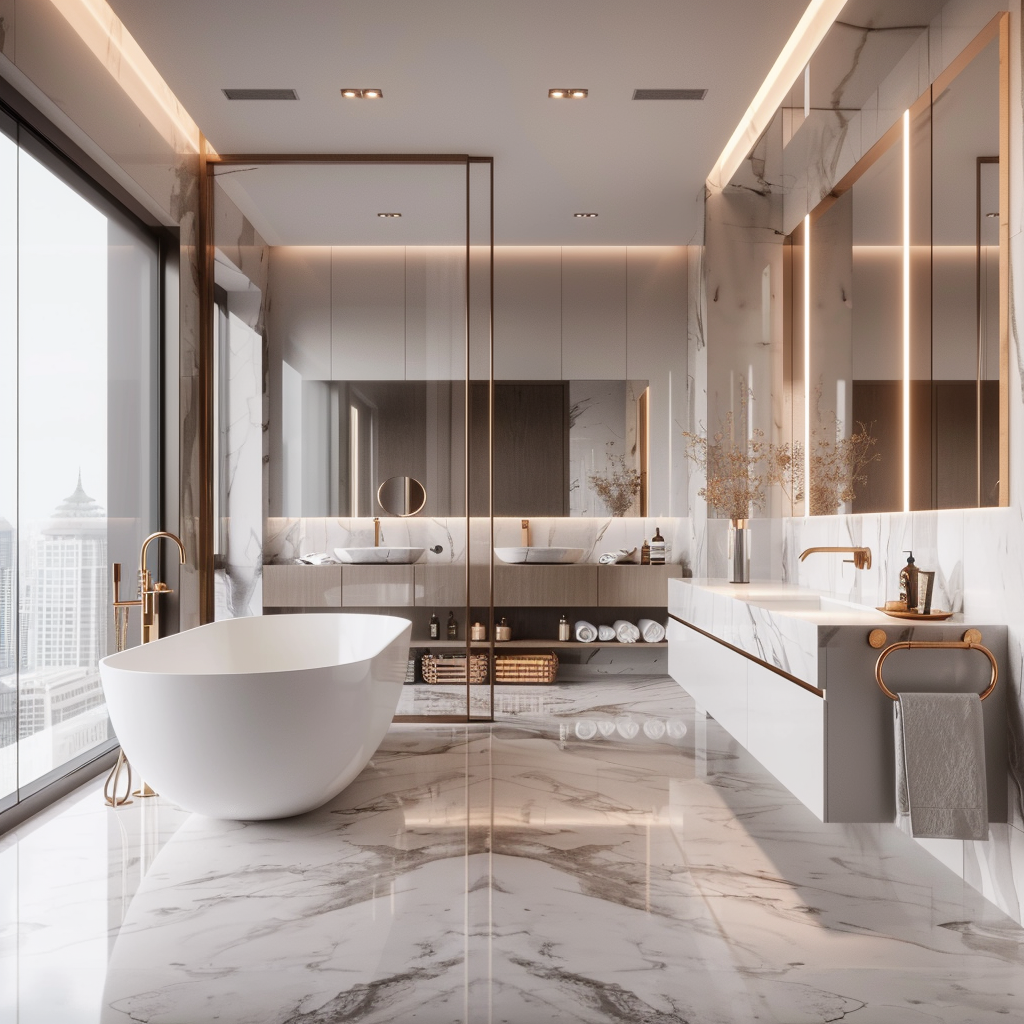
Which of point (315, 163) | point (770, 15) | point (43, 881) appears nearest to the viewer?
point (43, 881)

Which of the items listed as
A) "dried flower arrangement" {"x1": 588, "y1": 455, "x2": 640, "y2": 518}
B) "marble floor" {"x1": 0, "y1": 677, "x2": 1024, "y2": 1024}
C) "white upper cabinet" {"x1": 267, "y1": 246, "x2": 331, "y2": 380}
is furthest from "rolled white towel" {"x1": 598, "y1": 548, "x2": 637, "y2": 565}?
"marble floor" {"x1": 0, "y1": 677, "x2": 1024, "y2": 1024}

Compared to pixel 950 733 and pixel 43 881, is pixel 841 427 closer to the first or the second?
pixel 950 733

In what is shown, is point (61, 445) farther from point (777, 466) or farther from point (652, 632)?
point (652, 632)

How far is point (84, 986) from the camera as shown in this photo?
5.99 ft

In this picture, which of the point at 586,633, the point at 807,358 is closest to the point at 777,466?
the point at 807,358

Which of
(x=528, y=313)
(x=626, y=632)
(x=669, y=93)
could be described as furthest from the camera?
(x=528, y=313)

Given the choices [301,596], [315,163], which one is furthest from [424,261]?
[301,596]

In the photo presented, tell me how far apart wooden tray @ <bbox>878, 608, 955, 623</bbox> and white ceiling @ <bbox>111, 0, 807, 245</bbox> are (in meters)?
2.21

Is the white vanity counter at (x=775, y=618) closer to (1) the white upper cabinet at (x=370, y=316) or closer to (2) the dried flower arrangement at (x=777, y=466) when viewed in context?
(2) the dried flower arrangement at (x=777, y=466)

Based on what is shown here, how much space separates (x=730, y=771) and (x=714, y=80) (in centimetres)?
284

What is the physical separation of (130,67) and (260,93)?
0.54 metres

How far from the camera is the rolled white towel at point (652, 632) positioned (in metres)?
5.37

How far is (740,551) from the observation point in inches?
156

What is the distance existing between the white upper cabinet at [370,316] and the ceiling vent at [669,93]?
1.38m
